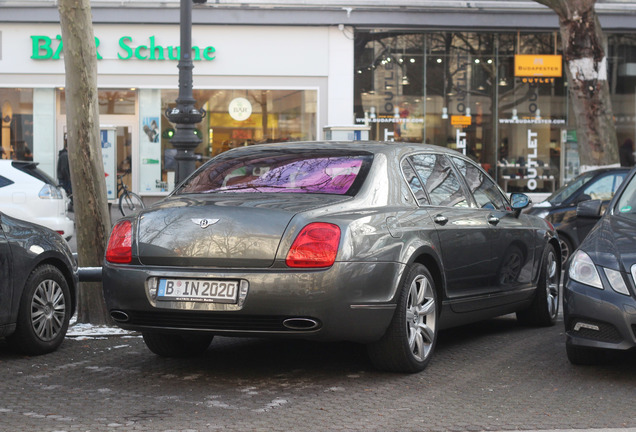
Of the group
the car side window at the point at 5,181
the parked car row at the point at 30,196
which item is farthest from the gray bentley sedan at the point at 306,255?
the car side window at the point at 5,181

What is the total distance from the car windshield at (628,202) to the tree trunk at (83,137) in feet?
14.0

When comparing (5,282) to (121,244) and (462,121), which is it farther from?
(462,121)

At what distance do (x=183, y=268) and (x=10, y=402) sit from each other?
1.19m

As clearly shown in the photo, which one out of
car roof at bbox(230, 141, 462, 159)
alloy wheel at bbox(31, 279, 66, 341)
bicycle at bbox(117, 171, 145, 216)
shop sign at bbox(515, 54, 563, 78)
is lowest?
alloy wheel at bbox(31, 279, 66, 341)

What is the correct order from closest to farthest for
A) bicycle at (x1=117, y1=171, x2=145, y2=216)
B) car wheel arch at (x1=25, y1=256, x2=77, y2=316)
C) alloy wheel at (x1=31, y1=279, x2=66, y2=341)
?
alloy wheel at (x1=31, y1=279, x2=66, y2=341) < car wheel arch at (x1=25, y1=256, x2=77, y2=316) < bicycle at (x1=117, y1=171, x2=145, y2=216)

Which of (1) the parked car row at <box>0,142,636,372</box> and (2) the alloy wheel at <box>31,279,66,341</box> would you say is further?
(2) the alloy wheel at <box>31,279,66,341</box>

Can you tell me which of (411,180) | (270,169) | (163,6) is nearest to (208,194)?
(270,169)

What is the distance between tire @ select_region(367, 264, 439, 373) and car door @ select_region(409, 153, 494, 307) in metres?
0.33

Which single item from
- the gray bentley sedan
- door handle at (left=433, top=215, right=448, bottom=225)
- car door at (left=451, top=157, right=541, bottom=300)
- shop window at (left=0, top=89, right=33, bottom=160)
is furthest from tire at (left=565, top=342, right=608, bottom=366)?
shop window at (left=0, top=89, right=33, bottom=160)

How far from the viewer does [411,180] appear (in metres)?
6.54

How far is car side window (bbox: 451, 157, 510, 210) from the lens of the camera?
24.3 ft

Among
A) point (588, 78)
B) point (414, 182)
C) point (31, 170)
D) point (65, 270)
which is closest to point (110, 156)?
point (31, 170)

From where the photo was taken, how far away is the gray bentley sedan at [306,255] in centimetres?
545

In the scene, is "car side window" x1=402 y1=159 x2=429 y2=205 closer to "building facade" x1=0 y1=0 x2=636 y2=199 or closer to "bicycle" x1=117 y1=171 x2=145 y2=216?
"bicycle" x1=117 y1=171 x2=145 y2=216
